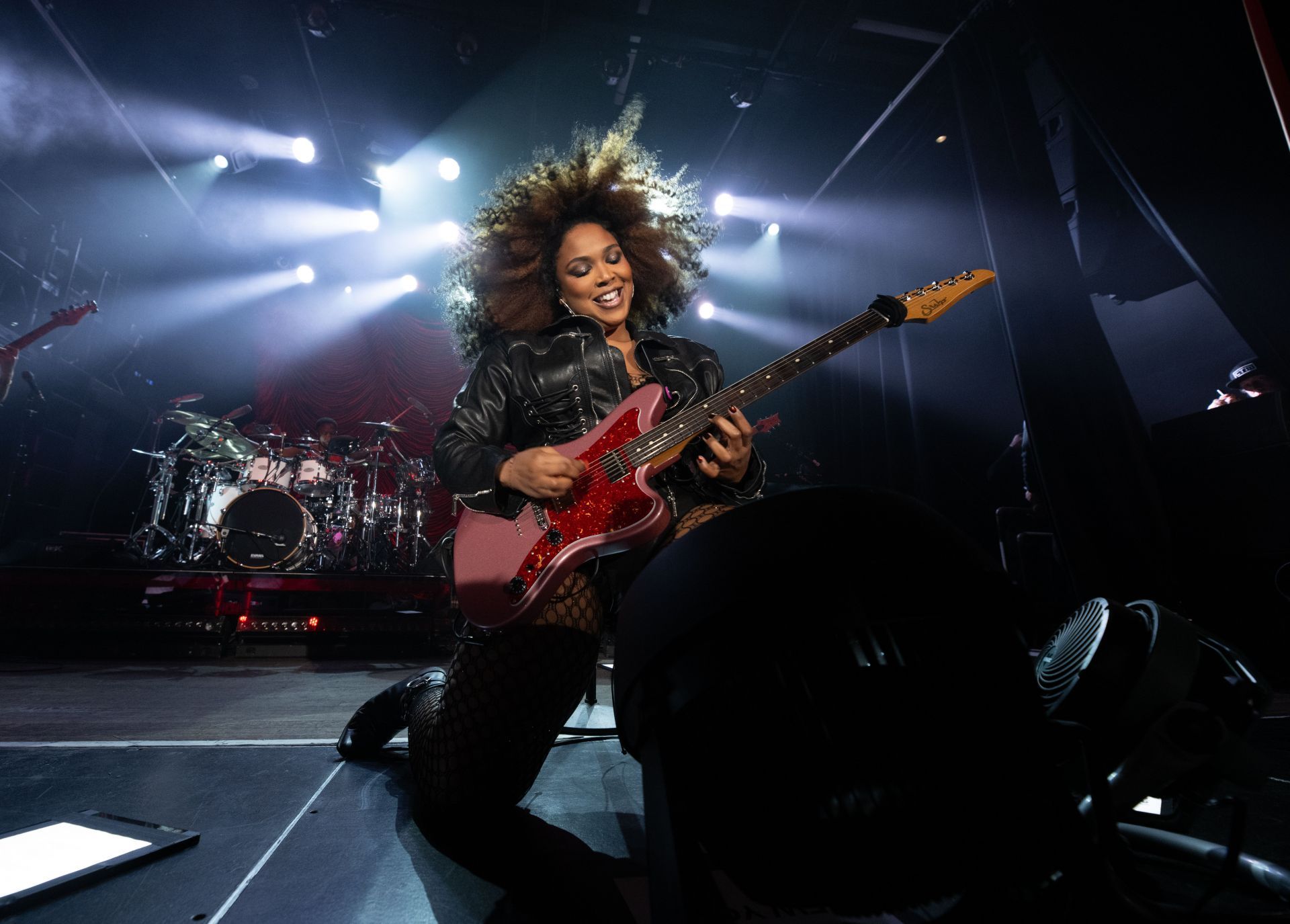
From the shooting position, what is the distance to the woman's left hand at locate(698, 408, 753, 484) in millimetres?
1663

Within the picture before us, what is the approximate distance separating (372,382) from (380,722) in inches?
435

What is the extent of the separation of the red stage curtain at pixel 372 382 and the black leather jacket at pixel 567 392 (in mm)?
9328

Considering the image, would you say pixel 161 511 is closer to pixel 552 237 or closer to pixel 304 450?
pixel 304 450

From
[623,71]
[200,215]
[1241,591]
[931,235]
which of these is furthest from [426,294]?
[1241,591]

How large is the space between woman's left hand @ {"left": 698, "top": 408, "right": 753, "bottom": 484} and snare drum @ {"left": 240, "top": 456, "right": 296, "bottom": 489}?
7228mm

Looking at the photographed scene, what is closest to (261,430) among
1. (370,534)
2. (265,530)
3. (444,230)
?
(265,530)

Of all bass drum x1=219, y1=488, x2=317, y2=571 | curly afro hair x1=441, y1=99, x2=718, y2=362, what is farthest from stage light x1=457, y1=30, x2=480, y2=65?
curly afro hair x1=441, y1=99, x2=718, y2=362

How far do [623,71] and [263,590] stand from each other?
7019 mm

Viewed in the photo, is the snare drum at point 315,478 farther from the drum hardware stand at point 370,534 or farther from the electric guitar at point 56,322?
the electric guitar at point 56,322

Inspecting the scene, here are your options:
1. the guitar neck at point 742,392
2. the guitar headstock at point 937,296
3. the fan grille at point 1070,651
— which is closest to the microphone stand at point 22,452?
the guitar neck at point 742,392

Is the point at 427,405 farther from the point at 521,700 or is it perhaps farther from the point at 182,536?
the point at 521,700

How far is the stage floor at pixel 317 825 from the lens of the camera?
928 millimetres

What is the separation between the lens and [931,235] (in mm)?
7137

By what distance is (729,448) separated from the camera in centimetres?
168
